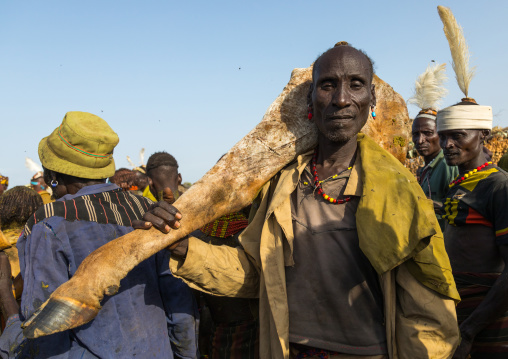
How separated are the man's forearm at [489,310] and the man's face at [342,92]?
56.5 inches

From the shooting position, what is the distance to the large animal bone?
1.63 metres

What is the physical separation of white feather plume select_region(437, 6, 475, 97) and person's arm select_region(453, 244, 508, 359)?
1497mm

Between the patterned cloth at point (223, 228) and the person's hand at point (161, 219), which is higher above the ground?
the person's hand at point (161, 219)

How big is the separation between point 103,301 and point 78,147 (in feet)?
2.65

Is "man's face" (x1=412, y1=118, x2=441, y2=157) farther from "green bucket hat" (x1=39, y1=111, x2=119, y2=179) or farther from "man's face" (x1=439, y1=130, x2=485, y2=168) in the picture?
"green bucket hat" (x1=39, y1=111, x2=119, y2=179)

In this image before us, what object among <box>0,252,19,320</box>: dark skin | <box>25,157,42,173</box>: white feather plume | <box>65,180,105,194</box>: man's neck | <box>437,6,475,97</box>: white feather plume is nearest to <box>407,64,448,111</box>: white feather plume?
<box>437,6,475,97</box>: white feather plume

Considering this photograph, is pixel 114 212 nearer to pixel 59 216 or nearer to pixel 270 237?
pixel 59 216

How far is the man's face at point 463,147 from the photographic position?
10.1 ft

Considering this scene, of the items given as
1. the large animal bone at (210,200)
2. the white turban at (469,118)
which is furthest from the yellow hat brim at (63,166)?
the white turban at (469,118)

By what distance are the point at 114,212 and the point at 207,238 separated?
947mm

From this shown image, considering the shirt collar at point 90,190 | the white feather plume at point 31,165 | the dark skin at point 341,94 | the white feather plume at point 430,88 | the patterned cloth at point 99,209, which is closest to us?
the dark skin at point 341,94

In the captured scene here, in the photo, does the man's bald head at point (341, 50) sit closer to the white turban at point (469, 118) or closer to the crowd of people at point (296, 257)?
the crowd of people at point (296, 257)

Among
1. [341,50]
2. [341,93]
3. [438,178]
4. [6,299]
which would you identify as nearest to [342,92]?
[341,93]

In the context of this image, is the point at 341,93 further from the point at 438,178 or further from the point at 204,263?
the point at 438,178
